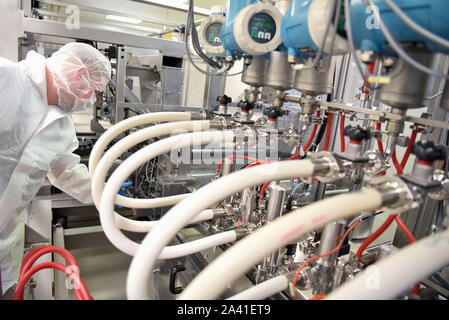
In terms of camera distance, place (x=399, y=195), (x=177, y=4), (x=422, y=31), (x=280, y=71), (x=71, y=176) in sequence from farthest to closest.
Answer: (x=177, y=4), (x=71, y=176), (x=280, y=71), (x=399, y=195), (x=422, y=31)

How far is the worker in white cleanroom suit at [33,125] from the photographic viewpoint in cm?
111

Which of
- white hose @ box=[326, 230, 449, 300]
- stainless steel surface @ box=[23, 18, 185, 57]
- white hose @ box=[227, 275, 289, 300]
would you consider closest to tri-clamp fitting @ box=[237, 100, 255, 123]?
white hose @ box=[227, 275, 289, 300]

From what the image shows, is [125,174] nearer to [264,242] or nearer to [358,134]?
[264,242]

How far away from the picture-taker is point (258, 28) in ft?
2.59

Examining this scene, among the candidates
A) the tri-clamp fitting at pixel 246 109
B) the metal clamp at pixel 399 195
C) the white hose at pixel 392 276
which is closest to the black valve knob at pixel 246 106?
the tri-clamp fitting at pixel 246 109

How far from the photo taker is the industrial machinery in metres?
0.47

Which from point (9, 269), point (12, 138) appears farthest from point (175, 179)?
point (9, 269)

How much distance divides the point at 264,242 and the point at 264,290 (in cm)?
27

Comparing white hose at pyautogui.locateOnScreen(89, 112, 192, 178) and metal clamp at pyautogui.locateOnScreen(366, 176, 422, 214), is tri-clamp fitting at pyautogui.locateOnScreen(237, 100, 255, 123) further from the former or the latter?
metal clamp at pyautogui.locateOnScreen(366, 176, 422, 214)

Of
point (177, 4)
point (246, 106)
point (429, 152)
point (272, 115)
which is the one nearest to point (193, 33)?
point (246, 106)

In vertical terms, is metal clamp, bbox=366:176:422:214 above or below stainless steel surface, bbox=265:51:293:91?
below

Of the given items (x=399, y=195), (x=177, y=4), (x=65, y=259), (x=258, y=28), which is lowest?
(x=65, y=259)

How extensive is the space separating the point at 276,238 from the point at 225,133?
0.50 meters
